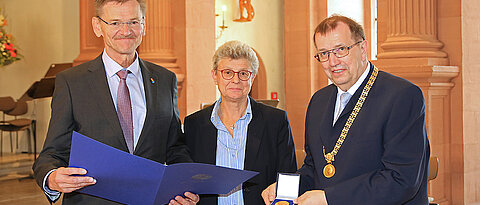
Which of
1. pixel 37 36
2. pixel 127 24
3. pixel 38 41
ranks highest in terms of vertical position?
pixel 37 36

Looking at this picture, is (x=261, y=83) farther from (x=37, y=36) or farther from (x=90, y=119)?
(x=90, y=119)

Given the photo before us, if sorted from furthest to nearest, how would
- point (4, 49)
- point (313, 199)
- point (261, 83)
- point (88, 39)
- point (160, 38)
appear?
point (261, 83) < point (4, 49) < point (160, 38) < point (88, 39) < point (313, 199)

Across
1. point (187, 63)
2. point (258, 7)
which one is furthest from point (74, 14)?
point (187, 63)

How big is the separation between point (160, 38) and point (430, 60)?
3.34 m

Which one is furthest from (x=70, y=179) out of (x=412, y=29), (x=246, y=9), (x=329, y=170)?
(x=246, y=9)

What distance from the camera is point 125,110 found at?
2354 millimetres

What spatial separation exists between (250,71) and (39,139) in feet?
31.5

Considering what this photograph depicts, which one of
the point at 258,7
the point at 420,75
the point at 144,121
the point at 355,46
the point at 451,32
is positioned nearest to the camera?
the point at 355,46

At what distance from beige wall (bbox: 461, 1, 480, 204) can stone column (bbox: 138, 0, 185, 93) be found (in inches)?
135

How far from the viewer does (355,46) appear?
219 cm

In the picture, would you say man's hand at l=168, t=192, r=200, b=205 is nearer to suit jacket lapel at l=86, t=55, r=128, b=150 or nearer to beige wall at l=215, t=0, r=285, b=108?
suit jacket lapel at l=86, t=55, r=128, b=150

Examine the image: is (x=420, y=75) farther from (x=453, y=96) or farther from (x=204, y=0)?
(x=204, y=0)

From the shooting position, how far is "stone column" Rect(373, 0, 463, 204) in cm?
616

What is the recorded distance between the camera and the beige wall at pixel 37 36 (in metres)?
11.5
